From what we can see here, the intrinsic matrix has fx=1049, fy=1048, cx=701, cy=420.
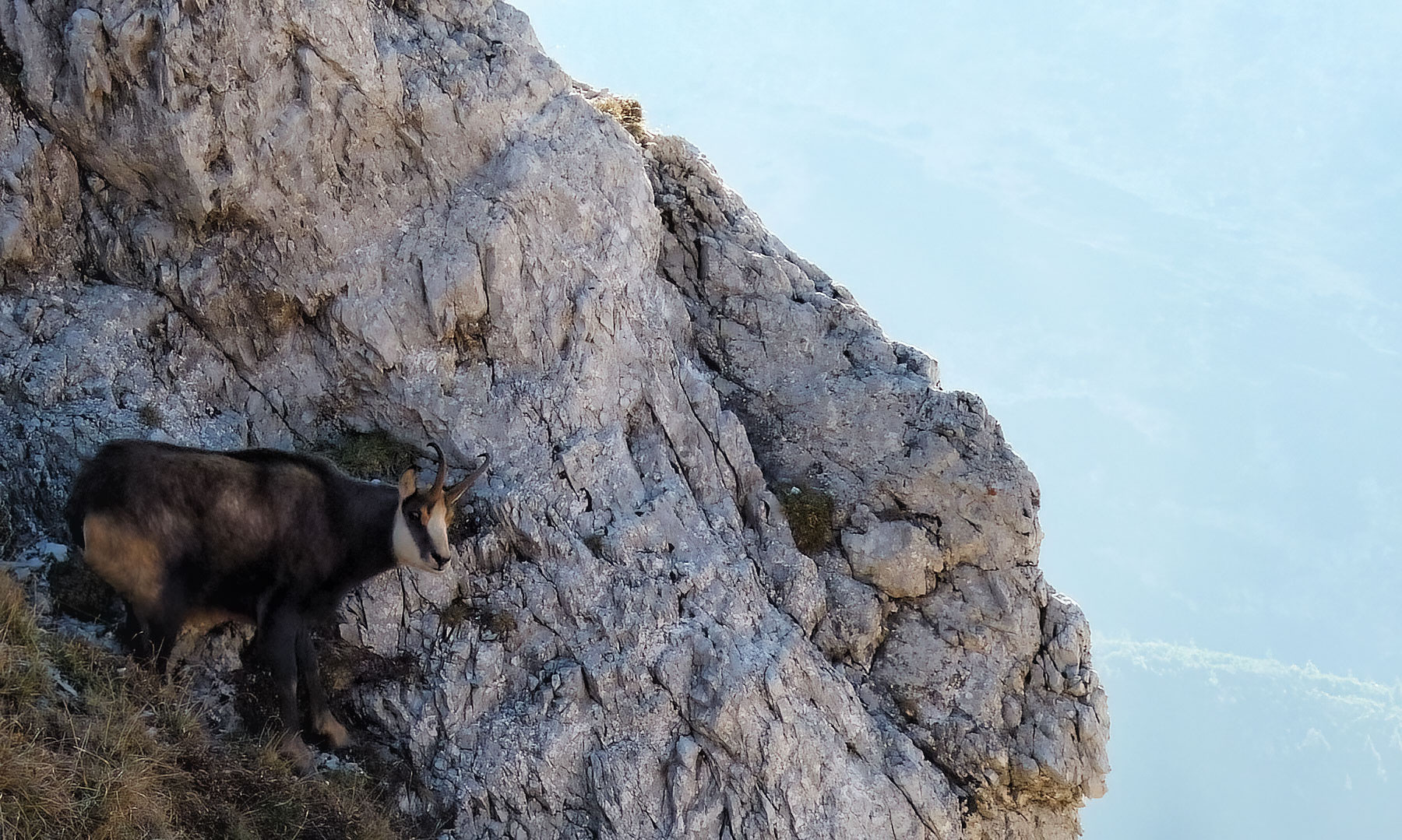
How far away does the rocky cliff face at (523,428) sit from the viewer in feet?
29.8

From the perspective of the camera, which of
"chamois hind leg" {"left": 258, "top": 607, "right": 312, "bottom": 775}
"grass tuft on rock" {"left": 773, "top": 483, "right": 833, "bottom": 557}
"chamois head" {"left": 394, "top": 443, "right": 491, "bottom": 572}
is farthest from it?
"grass tuft on rock" {"left": 773, "top": 483, "right": 833, "bottom": 557}

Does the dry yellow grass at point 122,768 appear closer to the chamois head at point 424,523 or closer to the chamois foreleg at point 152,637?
the chamois foreleg at point 152,637

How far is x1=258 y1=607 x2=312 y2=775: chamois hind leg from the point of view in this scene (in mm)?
8375

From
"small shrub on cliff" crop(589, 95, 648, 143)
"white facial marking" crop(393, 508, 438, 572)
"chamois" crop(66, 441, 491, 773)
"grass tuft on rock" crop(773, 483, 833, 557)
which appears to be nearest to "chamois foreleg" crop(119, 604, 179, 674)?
"chamois" crop(66, 441, 491, 773)

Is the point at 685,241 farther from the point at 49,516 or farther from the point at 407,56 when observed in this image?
the point at 49,516

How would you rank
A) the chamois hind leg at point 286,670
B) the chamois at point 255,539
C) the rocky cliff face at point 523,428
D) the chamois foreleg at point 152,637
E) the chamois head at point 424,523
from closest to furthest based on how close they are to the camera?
the chamois at point 255,539 → the chamois foreleg at point 152,637 → the chamois hind leg at point 286,670 → the chamois head at point 424,523 → the rocky cliff face at point 523,428

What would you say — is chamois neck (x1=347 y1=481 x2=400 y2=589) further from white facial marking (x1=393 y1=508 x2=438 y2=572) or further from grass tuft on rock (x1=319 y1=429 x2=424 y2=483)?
grass tuft on rock (x1=319 y1=429 x2=424 y2=483)

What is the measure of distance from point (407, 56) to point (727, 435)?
197 inches

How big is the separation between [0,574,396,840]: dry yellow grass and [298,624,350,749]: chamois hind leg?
1.23 feet

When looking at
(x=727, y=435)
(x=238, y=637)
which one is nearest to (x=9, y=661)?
(x=238, y=637)

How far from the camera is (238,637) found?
29.3 feet

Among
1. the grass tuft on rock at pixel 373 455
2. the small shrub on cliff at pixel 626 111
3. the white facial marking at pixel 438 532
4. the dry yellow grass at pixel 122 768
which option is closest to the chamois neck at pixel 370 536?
the white facial marking at pixel 438 532

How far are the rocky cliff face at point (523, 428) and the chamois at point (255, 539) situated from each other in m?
0.78

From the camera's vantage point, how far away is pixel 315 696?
8.66 metres
